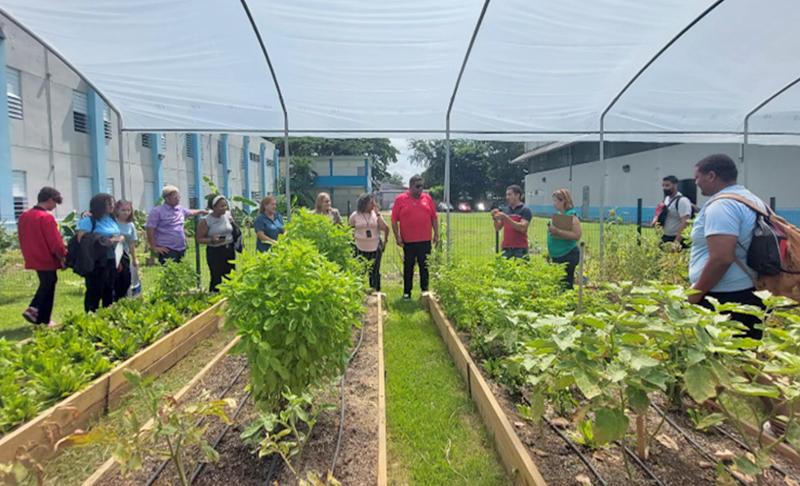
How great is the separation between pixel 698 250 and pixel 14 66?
16349 millimetres

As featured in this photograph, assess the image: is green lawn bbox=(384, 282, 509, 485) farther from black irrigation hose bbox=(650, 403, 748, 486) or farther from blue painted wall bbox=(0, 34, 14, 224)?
blue painted wall bbox=(0, 34, 14, 224)

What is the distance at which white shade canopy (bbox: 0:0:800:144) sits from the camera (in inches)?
205

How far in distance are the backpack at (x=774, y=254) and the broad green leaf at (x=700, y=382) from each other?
5.54 feet

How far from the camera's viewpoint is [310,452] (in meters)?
2.71

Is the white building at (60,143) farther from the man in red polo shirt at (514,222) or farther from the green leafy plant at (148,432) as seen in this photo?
the green leafy plant at (148,432)

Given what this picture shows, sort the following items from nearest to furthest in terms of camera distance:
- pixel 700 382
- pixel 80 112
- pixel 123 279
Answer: pixel 700 382 → pixel 123 279 → pixel 80 112

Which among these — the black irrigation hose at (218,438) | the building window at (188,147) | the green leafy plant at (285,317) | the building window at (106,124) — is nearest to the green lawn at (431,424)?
the green leafy plant at (285,317)

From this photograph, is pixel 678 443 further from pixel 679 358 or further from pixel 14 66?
pixel 14 66

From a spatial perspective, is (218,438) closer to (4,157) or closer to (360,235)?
(360,235)

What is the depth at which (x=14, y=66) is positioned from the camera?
41.2ft

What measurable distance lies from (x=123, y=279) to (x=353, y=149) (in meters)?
56.5

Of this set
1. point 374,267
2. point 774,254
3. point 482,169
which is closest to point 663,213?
point 374,267

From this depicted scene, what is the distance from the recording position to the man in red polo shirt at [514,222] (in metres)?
6.29

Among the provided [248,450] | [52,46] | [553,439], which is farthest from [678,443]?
[52,46]
